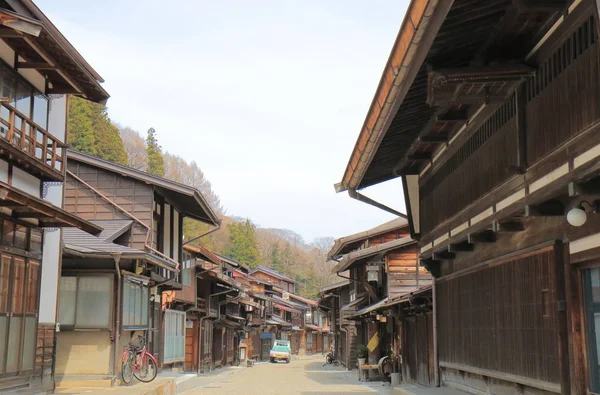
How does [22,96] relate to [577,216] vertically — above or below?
above

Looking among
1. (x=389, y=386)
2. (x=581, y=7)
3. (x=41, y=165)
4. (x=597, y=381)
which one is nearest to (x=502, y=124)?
(x=581, y=7)

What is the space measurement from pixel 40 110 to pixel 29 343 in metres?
5.04

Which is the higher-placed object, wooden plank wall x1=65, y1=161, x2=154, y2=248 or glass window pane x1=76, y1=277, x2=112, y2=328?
wooden plank wall x1=65, y1=161, x2=154, y2=248

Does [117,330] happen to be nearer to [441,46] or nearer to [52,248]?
[52,248]

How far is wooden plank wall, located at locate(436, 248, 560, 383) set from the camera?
916 centimetres

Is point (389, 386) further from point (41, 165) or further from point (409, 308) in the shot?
point (41, 165)

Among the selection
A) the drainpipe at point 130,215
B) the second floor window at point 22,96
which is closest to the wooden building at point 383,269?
the drainpipe at point 130,215

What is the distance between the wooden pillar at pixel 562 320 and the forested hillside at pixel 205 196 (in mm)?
42649

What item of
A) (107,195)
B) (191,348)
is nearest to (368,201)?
(107,195)

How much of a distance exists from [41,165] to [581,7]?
10779 mm

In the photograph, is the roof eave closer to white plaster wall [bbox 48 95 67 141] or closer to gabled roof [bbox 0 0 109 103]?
gabled roof [bbox 0 0 109 103]

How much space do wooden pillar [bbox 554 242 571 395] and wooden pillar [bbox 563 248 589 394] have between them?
0.32ft

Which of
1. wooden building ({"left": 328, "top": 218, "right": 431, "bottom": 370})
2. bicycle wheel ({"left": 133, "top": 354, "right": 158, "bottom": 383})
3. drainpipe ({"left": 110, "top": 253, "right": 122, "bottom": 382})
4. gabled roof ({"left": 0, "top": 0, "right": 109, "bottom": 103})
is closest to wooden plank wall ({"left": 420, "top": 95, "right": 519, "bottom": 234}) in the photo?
gabled roof ({"left": 0, "top": 0, "right": 109, "bottom": 103})

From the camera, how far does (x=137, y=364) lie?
21.1m
